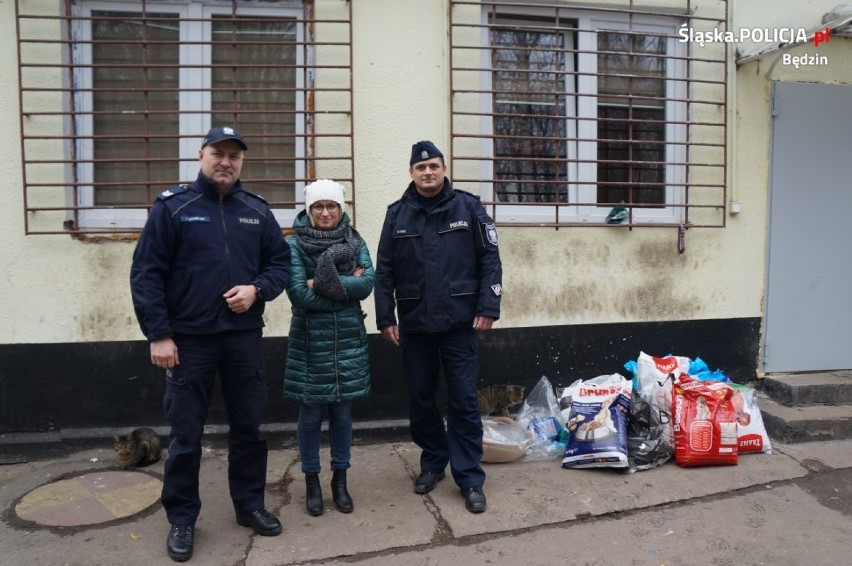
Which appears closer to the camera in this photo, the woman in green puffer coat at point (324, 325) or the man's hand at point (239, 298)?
→ the man's hand at point (239, 298)

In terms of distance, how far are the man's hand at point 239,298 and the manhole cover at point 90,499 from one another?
4.63ft

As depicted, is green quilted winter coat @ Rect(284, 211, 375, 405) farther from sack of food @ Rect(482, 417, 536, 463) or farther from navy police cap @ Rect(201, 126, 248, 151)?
sack of food @ Rect(482, 417, 536, 463)

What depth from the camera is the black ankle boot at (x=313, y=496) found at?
3396 mm

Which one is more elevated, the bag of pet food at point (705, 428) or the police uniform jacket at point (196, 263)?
the police uniform jacket at point (196, 263)

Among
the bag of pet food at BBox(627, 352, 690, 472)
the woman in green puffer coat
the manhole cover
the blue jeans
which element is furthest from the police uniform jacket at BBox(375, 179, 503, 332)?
the manhole cover

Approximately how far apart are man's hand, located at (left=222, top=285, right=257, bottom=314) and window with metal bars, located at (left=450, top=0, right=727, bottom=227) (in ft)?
6.79

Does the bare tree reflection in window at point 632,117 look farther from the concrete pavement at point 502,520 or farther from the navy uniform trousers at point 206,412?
the navy uniform trousers at point 206,412

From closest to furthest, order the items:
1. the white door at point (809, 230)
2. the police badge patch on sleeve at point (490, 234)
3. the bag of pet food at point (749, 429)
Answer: the police badge patch on sleeve at point (490, 234), the bag of pet food at point (749, 429), the white door at point (809, 230)

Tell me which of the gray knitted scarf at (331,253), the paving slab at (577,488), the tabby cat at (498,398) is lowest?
the paving slab at (577,488)

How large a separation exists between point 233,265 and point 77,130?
7.16ft

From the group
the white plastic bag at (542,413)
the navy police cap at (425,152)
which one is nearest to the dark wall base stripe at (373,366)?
the white plastic bag at (542,413)

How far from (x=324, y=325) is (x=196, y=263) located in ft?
2.36

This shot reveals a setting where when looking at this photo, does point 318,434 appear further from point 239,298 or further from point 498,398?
point 498,398

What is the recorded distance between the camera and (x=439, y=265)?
3.48m
